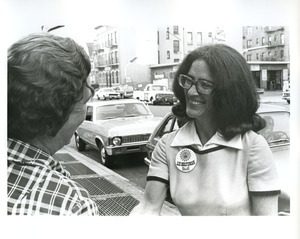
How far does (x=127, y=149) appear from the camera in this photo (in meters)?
2.62

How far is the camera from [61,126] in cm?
192

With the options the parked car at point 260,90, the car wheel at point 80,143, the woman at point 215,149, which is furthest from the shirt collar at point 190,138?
the car wheel at point 80,143

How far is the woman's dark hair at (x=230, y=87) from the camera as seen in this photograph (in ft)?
7.79

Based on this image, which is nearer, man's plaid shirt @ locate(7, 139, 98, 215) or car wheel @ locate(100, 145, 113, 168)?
man's plaid shirt @ locate(7, 139, 98, 215)

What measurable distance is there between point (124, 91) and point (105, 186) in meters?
0.72

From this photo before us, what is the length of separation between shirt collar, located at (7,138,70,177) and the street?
833 millimetres

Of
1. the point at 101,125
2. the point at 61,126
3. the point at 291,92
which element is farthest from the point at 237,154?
the point at 61,126

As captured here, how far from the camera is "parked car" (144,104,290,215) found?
2518mm

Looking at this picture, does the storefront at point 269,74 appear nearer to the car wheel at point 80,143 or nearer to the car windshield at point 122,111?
the car windshield at point 122,111

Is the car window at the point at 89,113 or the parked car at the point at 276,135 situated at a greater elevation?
the car window at the point at 89,113

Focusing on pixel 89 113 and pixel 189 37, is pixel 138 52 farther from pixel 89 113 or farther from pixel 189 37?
pixel 89 113

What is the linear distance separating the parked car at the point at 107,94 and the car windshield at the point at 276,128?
42.4 inches

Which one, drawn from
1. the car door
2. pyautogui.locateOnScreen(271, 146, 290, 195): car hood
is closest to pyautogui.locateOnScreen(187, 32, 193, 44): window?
the car door

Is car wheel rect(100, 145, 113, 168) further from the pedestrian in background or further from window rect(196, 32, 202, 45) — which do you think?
window rect(196, 32, 202, 45)
